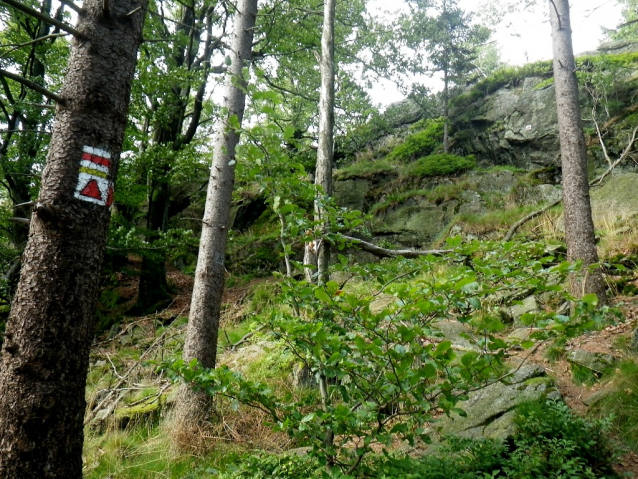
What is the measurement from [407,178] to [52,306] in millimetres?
11403

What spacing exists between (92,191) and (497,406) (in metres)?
3.51

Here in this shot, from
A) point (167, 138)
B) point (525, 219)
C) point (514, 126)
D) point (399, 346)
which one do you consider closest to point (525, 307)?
point (525, 219)

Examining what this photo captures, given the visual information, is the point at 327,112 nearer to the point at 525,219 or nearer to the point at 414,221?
the point at 525,219

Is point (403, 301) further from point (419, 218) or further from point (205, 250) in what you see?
point (419, 218)

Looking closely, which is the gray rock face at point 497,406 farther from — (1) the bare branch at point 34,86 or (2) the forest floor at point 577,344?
(1) the bare branch at point 34,86

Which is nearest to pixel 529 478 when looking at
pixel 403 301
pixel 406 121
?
pixel 403 301

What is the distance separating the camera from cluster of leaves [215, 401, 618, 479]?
2432 millimetres

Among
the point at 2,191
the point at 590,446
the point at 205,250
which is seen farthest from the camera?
the point at 2,191

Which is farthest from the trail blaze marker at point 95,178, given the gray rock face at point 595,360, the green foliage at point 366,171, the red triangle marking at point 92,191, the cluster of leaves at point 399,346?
the green foliage at point 366,171

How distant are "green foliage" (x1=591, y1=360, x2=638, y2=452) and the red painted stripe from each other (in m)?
3.77

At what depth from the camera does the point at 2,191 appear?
1250 centimetres

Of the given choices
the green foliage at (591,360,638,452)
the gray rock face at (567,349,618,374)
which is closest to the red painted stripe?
the green foliage at (591,360,638,452)

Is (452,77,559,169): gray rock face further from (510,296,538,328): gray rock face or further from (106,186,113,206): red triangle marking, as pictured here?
(106,186,113,206): red triangle marking

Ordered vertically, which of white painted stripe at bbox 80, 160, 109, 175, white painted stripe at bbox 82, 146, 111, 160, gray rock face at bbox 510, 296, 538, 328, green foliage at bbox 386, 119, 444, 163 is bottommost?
gray rock face at bbox 510, 296, 538, 328
